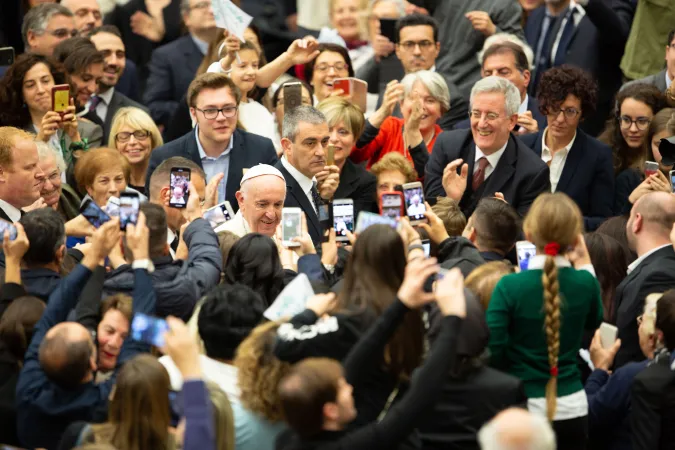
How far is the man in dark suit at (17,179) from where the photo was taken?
7.20 meters

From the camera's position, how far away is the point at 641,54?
1021 centimetres

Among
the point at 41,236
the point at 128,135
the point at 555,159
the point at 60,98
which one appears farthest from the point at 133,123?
the point at 555,159

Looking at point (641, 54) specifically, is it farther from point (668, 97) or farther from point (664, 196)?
point (664, 196)

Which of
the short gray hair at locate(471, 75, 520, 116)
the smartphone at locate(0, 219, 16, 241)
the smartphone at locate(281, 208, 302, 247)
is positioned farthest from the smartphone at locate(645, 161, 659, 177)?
the smartphone at locate(0, 219, 16, 241)

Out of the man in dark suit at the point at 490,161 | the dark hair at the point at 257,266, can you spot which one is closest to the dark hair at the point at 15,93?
the man in dark suit at the point at 490,161

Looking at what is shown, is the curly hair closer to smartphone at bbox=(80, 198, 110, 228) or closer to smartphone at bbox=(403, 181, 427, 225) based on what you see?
smartphone at bbox=(80, 198, 110, 228)

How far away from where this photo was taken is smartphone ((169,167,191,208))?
7.09 m

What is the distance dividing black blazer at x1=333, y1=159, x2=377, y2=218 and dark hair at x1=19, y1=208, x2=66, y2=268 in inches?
102

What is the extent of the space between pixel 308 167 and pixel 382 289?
9.26 feet

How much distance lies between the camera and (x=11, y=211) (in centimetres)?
716

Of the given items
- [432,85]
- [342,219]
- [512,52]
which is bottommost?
[342,219]

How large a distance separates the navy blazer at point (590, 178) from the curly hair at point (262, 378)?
3949 mm

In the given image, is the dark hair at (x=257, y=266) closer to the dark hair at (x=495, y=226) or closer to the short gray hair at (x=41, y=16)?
the dark hair at (x=495, y=226)

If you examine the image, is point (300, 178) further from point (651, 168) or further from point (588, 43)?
point (588, 43)
